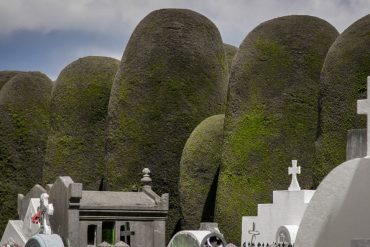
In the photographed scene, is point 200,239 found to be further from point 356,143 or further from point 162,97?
point 162,97

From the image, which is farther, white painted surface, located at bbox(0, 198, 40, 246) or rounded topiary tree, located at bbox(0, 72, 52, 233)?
rounded topiary tree, located at bbox(0, 72, 52, 233)

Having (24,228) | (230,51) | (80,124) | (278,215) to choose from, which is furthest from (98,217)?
(230,51)

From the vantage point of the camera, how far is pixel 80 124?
101ft

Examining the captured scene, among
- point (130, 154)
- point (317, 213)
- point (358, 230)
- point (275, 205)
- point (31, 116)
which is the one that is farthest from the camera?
point (31, 116)

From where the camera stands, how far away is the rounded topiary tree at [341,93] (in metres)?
20.5

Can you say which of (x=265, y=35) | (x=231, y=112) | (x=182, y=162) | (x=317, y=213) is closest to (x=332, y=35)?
(x=265, y=35)

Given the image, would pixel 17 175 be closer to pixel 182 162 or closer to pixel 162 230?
pixel 182 162

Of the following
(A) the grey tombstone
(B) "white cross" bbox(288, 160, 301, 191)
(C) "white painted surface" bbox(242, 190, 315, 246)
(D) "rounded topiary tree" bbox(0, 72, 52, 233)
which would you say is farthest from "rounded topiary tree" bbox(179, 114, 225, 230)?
(A) the grey tombstone

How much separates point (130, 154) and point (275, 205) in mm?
9368

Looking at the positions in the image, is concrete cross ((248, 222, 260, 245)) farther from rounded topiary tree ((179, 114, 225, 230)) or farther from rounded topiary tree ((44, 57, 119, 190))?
rounded topiary tree ((44, 57, 119, 190))

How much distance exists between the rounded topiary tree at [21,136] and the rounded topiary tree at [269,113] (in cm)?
1114

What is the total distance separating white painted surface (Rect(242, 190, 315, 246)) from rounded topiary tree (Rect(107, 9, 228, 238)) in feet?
23.1

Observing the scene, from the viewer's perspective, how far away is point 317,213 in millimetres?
12062

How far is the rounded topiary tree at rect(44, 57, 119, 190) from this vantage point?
100 feet
